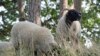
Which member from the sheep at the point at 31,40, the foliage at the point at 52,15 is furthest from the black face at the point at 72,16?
the foliage at the point at 52,15

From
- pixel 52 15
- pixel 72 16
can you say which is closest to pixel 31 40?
pixel 72 16

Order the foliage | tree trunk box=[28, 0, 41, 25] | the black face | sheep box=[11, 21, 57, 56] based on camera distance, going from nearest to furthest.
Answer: sheep box=[11, 21, 57, 56] → the black face → tree trunk box=[28, 0, 41, 25] → the foliage

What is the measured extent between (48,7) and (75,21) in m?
13.1

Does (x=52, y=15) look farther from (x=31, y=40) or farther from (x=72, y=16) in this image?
(x=31, y=40)

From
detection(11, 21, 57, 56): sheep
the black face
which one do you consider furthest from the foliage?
detection(11, 21, 57, 56): sheep

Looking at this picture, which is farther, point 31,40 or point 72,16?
point 72,16

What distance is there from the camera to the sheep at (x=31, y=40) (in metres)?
5.64

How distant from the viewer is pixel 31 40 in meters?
5.88

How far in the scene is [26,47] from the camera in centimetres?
559

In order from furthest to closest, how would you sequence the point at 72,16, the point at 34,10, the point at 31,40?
the point at 34,10
the point at 72,16
the point at 31,40

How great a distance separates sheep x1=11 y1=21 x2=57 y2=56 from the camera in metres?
5.64

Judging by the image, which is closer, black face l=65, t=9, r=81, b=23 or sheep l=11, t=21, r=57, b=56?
sheep l=11, t=21, r=57, b=56

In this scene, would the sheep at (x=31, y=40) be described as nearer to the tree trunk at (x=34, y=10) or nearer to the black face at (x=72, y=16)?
the black face at (x=72, y=16)

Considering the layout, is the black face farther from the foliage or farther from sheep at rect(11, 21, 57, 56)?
the foliage
